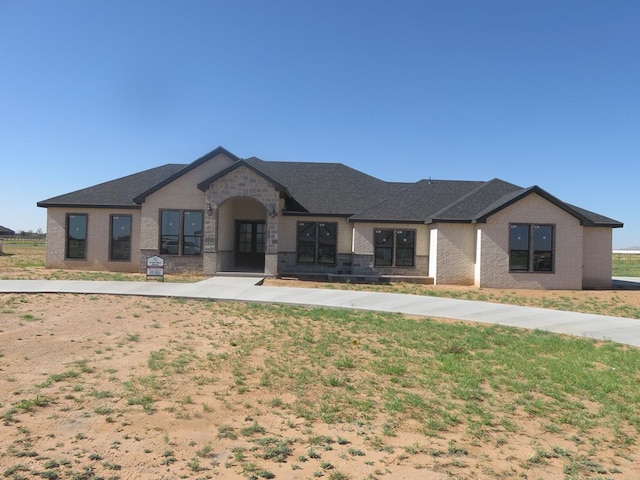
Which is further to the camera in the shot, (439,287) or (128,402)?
(439,287)

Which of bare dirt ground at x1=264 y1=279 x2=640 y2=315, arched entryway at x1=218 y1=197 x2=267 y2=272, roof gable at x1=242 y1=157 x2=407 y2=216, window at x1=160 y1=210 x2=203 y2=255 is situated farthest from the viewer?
roof gable at x1=242 y1=157 x2=407 y2=216

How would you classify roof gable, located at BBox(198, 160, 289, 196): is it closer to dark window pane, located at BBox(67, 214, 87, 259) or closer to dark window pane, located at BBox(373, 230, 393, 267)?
dark window pane, located at BBox(373, 230, 393, 267)

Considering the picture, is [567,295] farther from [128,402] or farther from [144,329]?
[128,402]

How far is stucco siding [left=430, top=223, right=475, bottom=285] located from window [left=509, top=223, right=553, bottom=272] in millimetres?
1865

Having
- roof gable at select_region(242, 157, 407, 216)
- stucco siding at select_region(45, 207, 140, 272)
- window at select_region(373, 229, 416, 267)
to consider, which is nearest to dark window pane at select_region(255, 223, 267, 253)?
roof gable at select_region(242, 157, 407, 216)

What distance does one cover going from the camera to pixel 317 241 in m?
24.0

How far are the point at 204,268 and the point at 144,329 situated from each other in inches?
466

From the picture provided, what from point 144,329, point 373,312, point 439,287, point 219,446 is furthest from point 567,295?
point 219,446

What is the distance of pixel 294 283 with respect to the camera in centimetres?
1997

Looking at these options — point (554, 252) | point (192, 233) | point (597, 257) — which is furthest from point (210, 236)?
point (597, 257)

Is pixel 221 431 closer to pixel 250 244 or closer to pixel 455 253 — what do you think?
pixel 455 253

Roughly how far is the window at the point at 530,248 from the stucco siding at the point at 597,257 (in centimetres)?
283

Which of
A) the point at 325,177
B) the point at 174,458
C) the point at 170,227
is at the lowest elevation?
the point at 174,458

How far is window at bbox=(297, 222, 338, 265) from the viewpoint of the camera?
78.6 feet
